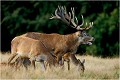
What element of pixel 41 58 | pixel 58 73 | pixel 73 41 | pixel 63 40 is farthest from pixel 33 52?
pixel 73 41

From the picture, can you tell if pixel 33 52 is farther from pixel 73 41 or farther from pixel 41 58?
pixel 73 41

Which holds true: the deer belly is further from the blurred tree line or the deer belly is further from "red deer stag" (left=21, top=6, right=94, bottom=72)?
the blurred tree line

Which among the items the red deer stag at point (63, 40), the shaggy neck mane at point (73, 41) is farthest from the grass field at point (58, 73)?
the shaggy neck mane at point (73, 41)

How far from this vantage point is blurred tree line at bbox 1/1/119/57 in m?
27.5

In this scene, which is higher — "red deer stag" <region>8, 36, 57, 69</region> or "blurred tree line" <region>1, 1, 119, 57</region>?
"blurred tree line" <region>1, 1, 119, 57</region>

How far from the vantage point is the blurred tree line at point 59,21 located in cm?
2755

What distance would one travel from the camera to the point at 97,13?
94.0 feet

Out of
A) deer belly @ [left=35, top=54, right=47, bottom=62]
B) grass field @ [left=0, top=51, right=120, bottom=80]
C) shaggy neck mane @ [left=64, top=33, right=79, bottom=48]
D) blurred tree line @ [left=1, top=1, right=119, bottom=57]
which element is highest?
blurred tree line @ [left=1, top=1, right=119, bottom=57]

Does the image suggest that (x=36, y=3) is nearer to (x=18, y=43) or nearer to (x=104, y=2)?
(x=104, y=2)

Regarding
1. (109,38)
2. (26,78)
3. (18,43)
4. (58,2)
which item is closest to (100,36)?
(109,38)

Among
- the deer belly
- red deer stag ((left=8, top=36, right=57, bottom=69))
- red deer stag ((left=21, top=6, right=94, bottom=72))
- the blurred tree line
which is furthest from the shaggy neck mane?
the blurred tree line

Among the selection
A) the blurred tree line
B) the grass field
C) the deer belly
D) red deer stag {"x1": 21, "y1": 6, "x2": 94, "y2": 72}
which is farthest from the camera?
the blurred tree line

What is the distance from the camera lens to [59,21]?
93.3 feet

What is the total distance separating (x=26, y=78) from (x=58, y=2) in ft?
59.3
